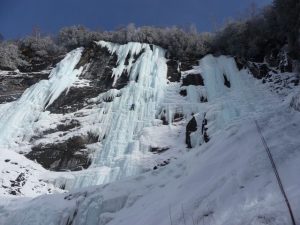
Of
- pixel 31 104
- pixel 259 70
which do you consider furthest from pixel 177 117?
pixel 31 104

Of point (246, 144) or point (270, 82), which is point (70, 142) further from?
point (246, 144)

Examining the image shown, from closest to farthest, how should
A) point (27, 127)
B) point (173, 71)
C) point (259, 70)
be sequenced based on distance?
1. point (27, 127)
2. point (259, 70)
3. point (173, 71)

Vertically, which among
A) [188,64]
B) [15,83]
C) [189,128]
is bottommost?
[189,128]

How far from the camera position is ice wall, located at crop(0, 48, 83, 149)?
28297 mm

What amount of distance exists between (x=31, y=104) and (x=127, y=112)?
7799mm

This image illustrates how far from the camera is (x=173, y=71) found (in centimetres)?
3525

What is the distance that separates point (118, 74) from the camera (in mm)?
34719

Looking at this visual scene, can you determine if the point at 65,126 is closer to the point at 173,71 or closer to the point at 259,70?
the point at 173,71

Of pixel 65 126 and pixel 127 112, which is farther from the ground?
pixel 127 112

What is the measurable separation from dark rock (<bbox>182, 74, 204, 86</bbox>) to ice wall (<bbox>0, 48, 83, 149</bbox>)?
9.31 meters

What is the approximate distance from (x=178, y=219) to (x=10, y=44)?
3920 cm

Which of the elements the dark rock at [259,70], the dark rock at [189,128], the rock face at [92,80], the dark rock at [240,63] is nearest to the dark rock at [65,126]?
the rock face at [92,80]

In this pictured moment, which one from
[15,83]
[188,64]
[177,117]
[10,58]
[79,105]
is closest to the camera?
[177,117]

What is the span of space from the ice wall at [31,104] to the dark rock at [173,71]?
25.9ft
